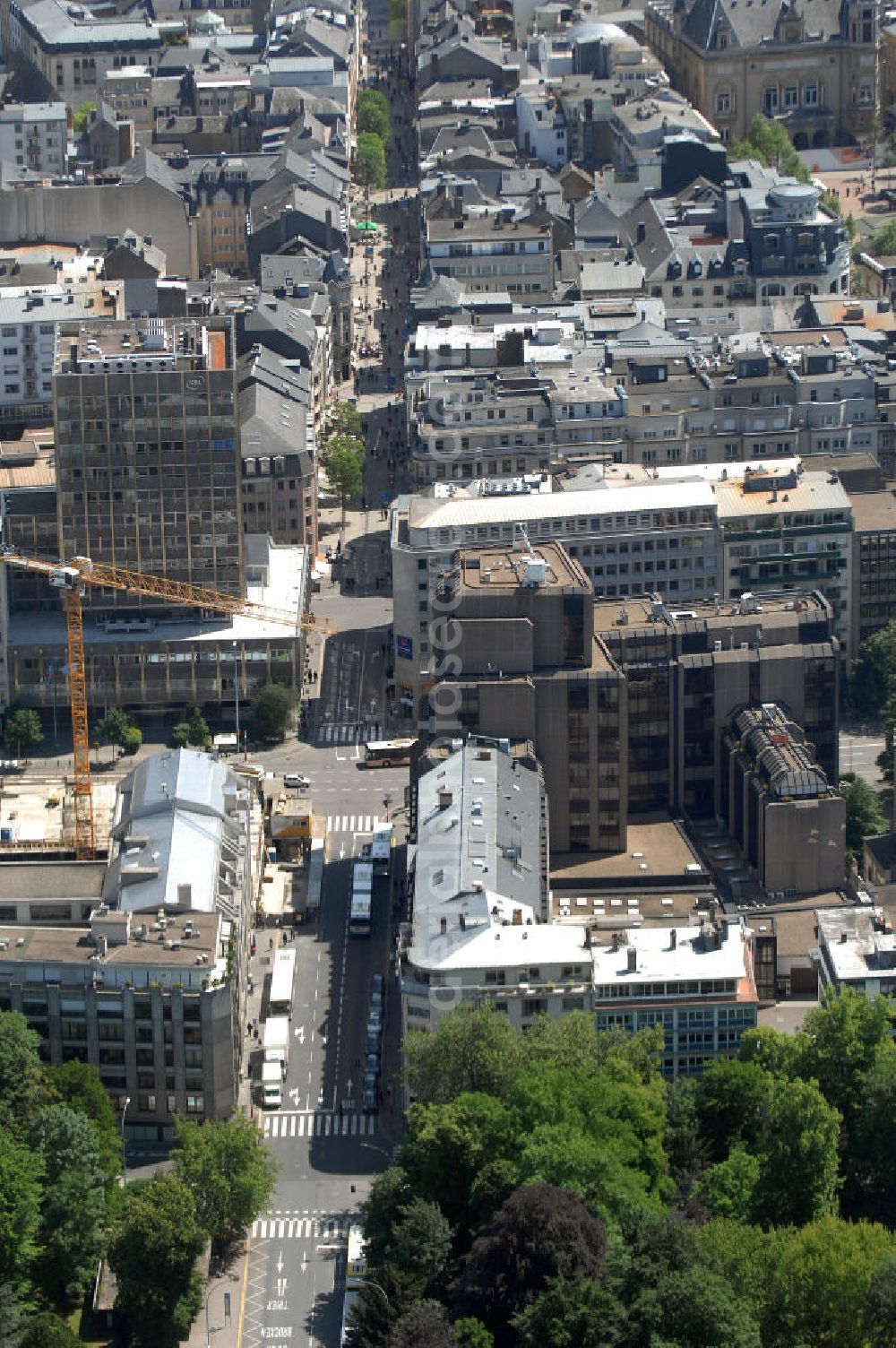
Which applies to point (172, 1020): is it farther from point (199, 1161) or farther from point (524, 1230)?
point (524, 1230)

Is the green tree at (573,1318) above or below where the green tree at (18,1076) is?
below

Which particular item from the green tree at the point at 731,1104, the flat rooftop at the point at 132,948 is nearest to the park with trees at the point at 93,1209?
the flat rooftop at the point at 132,948

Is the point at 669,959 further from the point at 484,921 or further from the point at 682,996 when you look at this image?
the point at 484,921

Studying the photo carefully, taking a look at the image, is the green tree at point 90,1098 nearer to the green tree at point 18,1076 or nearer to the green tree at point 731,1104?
the green tree at point 18,1076

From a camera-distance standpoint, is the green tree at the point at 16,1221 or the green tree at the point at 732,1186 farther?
the green tree at the point at 732,1186

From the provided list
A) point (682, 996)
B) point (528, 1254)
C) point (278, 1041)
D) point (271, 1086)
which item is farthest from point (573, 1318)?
point (278, 1041)

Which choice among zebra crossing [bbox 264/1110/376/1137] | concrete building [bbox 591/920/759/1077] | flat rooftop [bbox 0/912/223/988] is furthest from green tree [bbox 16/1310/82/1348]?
concrete building [bbox 591/920/759/1077]
